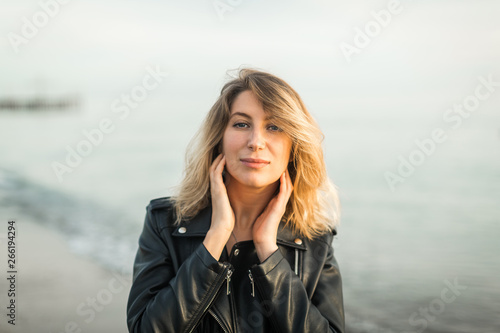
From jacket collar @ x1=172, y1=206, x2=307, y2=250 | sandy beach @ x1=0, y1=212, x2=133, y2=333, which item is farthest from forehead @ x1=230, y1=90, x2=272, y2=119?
sandy beach @ x1=0, y1=212, x2=133, y2=333

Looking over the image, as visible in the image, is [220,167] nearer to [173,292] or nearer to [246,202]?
[246,202]

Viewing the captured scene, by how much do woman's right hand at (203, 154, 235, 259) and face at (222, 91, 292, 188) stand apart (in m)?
0.06

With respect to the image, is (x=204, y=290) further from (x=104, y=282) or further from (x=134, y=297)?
(x=104, y=282)

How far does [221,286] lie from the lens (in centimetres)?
233

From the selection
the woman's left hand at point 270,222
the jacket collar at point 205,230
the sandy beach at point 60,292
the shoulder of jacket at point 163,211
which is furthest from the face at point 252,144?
the sandy beach at point 60,292

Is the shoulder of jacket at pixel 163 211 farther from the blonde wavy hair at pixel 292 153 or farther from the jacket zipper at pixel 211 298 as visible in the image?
the jacket zipper at pixel 211 298

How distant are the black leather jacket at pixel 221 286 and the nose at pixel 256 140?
425mm

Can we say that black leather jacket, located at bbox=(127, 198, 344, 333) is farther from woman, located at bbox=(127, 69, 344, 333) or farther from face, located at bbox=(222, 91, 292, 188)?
Result: face, located at bbox=(222, 91, 292, 188)

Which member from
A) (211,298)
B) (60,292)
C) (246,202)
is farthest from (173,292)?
(60,292)

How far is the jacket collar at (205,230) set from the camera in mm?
2410

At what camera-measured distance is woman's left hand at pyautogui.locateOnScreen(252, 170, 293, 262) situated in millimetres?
2346

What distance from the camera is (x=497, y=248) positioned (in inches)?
228

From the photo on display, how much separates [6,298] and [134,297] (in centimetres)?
333

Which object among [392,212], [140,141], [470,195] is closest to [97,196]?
A: [140,141]
